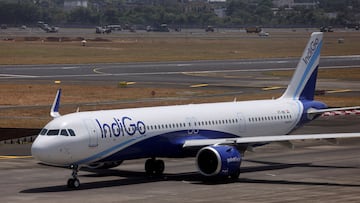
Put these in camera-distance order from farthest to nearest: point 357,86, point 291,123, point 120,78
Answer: point 120,78, point 357,86, point 291,123

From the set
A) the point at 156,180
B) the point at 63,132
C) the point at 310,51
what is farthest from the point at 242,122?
the point at 63,132

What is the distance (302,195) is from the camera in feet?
151

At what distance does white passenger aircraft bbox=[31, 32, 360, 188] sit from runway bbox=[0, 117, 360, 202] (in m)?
1.22

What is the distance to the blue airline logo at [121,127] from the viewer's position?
49438mm

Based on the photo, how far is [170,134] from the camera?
172 ft

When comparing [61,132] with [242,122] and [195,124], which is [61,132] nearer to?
[195,124]

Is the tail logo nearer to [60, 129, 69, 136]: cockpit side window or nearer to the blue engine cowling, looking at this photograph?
the blue engine cowling

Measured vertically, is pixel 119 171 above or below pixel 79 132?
below

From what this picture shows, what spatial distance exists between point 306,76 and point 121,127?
51.5 ft

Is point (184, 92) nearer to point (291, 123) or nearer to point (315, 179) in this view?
point (291, 123)

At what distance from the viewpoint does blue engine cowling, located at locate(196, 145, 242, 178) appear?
50.5 m

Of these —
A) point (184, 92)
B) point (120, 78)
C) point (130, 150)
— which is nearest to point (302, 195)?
point (130, 150)

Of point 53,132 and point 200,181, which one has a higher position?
point 53,132

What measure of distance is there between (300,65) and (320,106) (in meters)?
2.81
